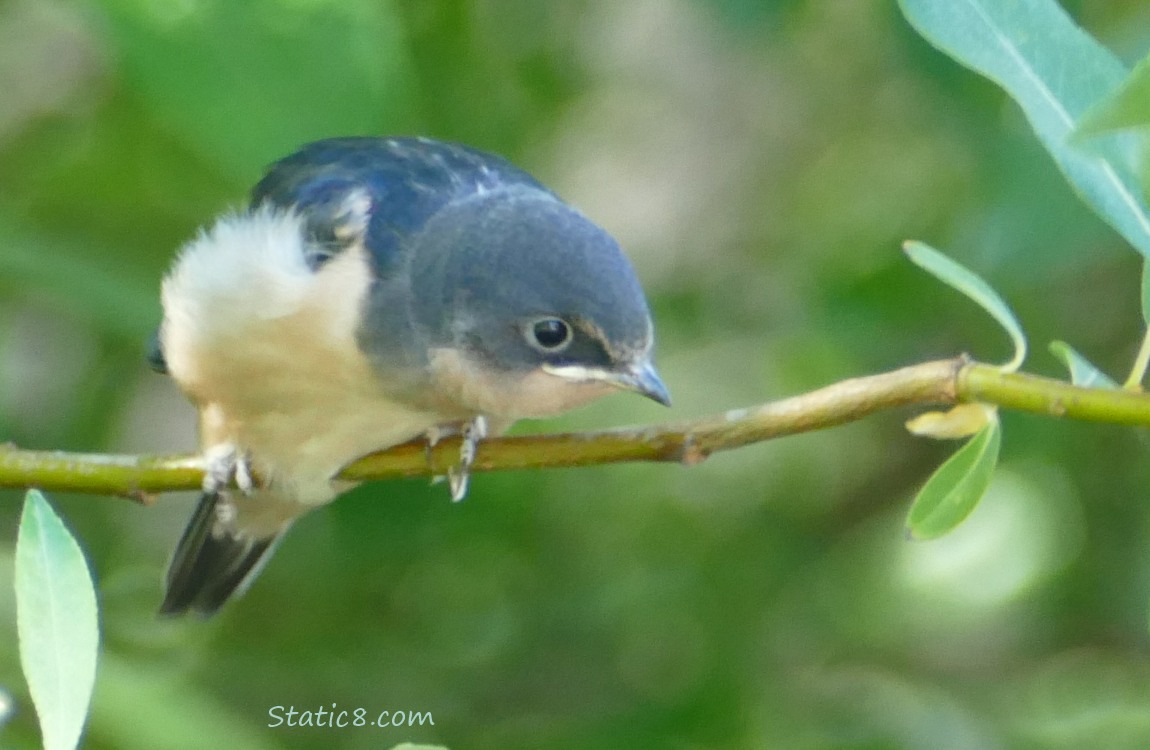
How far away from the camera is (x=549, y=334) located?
2.18 metres

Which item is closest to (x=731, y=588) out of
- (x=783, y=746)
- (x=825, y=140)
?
(x=783, y=746)

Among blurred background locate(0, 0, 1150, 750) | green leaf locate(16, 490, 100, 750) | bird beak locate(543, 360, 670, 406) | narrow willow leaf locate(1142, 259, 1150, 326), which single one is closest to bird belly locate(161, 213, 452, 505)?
blurred background locate(0, 0, 1150, 750)

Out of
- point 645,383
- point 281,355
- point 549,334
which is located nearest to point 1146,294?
point 645,383

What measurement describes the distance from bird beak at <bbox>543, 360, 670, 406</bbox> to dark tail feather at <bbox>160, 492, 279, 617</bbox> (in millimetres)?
1029

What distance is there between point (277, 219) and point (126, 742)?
866mm

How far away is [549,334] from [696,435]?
556mm

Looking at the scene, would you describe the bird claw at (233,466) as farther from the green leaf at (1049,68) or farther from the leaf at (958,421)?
the green leaf at (1049,68)

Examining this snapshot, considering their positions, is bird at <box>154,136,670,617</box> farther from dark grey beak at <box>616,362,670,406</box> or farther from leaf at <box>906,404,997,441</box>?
→ leaf at <box>906,404,997,441</box>

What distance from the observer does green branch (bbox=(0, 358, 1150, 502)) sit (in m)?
1.42

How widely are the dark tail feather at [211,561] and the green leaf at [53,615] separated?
1497 millimetres

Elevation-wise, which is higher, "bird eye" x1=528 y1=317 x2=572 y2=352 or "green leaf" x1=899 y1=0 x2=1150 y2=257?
"bird eye" x1=528 y1=317 x2=572 y2=352

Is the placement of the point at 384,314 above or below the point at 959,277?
above

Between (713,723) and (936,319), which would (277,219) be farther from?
(936,319)

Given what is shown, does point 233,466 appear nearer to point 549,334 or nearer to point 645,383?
point 549,334
